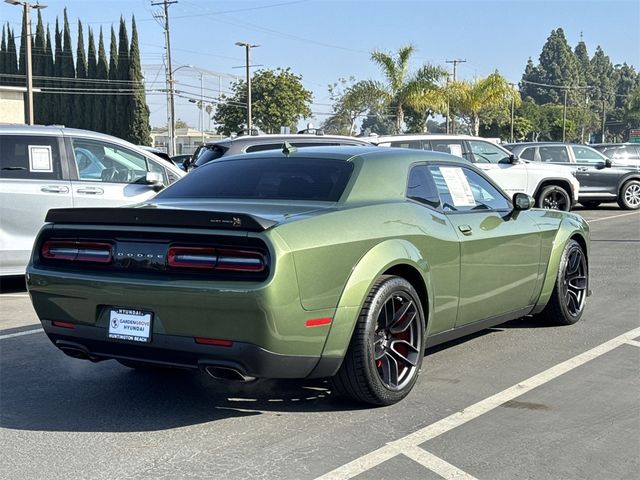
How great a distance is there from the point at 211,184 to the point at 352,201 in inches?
45.4

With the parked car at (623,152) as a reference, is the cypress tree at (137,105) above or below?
above

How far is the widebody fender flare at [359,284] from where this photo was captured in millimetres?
4113

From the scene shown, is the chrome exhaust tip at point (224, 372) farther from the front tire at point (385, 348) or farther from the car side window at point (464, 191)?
the car side window at point (464, 191)

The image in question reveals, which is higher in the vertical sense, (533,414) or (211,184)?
(211,184)

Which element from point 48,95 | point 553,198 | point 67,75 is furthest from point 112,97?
point 553,198

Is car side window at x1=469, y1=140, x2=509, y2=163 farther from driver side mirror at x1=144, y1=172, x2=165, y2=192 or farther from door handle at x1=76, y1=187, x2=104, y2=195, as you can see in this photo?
door handle at x1=76, y1=187, x2=104, y2=195

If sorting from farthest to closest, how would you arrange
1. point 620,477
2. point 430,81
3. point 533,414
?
point 430,81
point 533,414
point 620,477

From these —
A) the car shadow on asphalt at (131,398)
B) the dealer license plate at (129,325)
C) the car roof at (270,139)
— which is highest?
the car roof at (270,139)

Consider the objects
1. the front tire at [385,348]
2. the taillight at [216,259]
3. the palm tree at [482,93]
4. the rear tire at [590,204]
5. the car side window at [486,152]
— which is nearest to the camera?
the taillight at [216,259]

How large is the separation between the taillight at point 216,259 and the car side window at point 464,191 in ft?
6.11

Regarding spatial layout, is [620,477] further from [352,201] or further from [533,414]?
[352,201]

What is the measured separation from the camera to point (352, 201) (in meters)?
4.64

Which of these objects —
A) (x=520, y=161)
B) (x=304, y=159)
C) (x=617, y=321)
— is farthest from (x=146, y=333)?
(x=520, y=161)

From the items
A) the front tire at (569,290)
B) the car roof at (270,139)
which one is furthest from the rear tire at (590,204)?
Answer: the front tire at (569,290)
